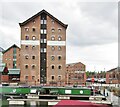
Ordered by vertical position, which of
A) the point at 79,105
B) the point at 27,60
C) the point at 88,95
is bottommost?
the point at 88,95

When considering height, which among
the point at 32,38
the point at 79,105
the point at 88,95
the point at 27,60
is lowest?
the point at 88,95

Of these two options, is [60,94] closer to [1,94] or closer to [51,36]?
[1,94]

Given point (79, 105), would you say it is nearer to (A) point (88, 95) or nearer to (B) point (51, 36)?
(A) point (88, 95)

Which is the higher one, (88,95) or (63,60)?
(63,60)

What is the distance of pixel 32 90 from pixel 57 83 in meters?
10.9

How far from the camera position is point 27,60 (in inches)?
1516

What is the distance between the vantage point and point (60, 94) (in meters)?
26.7

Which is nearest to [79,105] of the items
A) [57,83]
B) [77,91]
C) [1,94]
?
[77,91]

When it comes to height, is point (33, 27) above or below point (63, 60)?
above

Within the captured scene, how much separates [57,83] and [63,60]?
3.99 metres

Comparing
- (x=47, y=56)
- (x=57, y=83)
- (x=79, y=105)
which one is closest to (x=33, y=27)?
(x=47, y=56)

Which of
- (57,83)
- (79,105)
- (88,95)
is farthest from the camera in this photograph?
(57,83)

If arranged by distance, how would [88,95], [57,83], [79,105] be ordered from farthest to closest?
[57,83] < [88,95] < [79,105]

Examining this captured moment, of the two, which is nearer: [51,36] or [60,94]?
[60,94]
